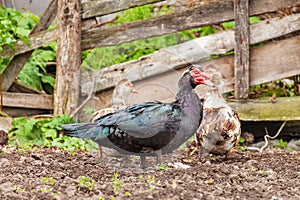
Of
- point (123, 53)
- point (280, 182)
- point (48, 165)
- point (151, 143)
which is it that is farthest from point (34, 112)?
point (280, 182)

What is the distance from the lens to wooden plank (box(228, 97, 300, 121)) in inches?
274

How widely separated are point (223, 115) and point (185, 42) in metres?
1.51

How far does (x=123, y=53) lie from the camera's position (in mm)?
6547

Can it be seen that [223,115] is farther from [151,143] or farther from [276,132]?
[276,132]

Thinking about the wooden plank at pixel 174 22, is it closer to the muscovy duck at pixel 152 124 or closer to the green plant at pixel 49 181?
the muscovy duck at pixel 152 124

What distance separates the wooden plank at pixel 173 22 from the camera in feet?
23.0

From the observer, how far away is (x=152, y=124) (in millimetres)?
4758

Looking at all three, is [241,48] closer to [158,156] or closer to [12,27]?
[158,156]

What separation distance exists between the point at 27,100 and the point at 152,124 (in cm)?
365

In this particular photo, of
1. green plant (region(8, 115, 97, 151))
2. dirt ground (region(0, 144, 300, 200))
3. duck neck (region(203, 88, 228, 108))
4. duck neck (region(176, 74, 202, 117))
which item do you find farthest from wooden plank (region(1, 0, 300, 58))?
duck neck (region(176, 74, 202, 117))

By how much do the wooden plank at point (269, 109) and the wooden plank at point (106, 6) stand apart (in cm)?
171

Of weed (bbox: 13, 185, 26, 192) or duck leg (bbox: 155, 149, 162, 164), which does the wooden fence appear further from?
weed (bbox: 13, 185, 26, 192)

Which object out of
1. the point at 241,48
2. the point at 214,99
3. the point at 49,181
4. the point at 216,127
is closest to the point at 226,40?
the point at 241,48

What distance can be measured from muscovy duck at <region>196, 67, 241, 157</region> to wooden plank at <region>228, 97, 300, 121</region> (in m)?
1.36
